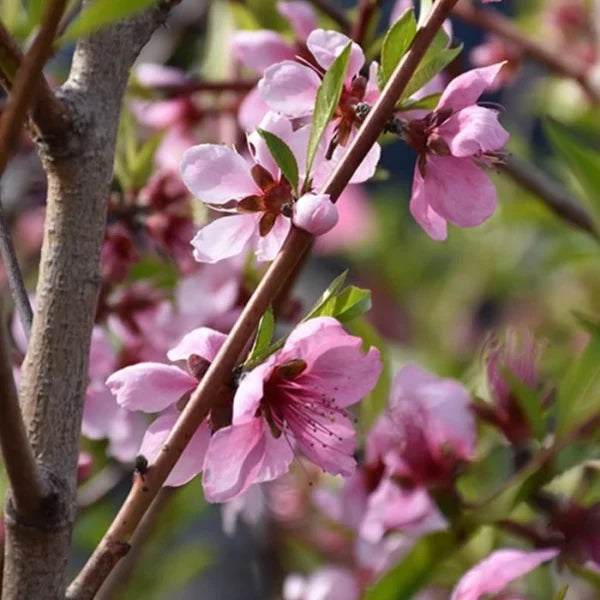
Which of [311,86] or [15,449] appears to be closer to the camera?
[15,449]

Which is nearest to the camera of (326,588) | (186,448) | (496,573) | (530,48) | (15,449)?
(15,449)

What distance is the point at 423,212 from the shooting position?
0.79 meters

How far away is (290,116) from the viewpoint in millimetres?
799


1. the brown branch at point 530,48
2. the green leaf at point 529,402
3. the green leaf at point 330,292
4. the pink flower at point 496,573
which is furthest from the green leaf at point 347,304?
the brown branch at point 530,48

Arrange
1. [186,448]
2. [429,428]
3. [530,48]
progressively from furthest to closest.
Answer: [530,48]
[429,428]
[186,448]

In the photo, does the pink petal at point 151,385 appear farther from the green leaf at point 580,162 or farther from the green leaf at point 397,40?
the green leaf at point 580,162

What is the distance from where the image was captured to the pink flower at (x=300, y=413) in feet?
2.32

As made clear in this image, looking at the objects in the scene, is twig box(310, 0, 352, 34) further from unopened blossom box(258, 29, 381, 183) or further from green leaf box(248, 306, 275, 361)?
green leaf box(248, 306, 275, 361)

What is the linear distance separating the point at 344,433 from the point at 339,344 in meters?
0.07

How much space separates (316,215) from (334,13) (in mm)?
788

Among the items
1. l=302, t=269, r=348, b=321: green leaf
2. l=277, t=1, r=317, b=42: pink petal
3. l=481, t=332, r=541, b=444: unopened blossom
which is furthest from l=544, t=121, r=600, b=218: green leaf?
l=302, t=269, r=348, b=321: green leaf

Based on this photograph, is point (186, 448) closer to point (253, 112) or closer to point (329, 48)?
point (329, 48)

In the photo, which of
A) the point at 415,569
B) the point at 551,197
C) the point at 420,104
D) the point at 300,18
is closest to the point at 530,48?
the point at 551,197

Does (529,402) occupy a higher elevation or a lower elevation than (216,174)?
lower
